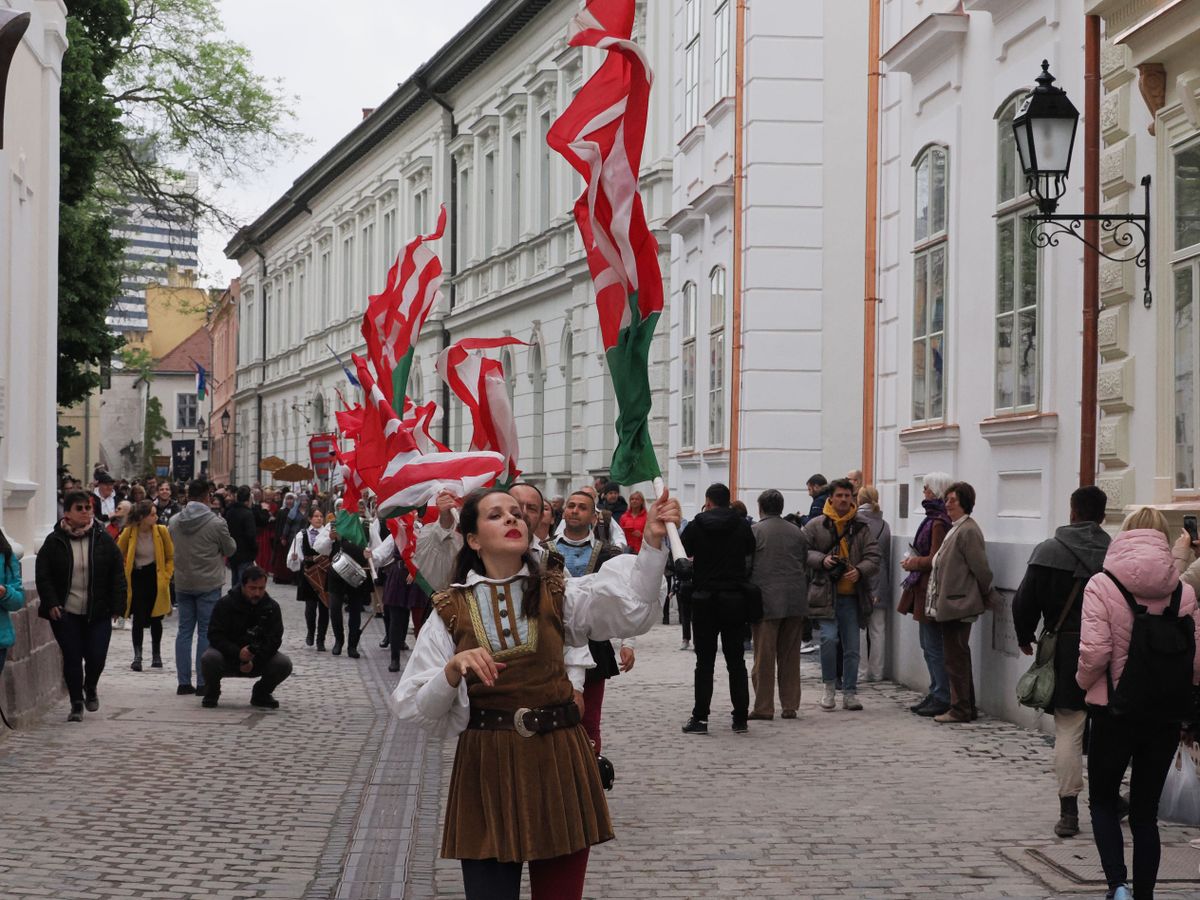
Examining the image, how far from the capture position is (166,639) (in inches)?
900

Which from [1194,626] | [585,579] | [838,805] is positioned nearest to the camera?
[585,579]

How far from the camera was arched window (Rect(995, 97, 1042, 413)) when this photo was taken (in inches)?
539

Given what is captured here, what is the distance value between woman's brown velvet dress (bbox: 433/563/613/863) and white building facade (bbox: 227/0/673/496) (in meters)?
22.4

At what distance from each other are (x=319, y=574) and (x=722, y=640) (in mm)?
8136

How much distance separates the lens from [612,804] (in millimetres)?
10258

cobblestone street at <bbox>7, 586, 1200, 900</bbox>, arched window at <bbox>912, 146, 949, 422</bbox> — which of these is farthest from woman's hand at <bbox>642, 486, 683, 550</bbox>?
arched window at <bbox>912, 146, 949, 422</bbox>

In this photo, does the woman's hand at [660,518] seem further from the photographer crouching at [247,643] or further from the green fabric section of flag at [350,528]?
the green fabric section of flag at [350,528]

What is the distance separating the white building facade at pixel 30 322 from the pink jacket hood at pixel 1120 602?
8.17 m

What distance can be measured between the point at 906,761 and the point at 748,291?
33.3ft

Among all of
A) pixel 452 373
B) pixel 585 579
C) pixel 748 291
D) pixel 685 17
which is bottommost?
pixel 585 579

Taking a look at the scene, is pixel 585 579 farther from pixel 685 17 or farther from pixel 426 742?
pixel 685 17

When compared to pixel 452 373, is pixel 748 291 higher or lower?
higher

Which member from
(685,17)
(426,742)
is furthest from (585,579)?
(685,17)

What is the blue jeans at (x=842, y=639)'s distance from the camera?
14719 mm
